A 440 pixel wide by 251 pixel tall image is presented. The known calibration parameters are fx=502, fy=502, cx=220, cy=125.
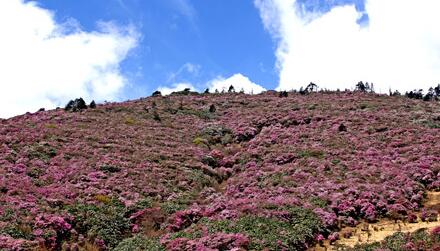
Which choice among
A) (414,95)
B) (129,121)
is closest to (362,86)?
(414,95)

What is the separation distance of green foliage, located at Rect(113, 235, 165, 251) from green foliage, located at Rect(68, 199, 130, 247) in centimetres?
105

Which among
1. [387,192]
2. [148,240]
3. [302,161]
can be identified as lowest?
[148,240]

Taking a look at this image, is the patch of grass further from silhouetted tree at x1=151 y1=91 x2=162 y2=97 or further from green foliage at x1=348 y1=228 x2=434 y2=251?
green foliage at x1=348 y1=228 x2=434 y2=251

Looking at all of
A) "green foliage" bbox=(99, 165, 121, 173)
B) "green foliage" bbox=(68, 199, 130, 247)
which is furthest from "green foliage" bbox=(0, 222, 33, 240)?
"green foliage" bbox=(99, 165, 121, 173)

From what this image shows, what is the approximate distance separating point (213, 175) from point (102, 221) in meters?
14.9

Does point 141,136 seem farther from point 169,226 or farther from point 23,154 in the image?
point 169,226

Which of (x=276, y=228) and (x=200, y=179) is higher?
(x=200, y=179)

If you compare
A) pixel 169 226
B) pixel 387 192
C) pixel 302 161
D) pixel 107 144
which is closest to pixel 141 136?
pixel 107 144

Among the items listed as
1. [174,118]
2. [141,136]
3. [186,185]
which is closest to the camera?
[186,185]

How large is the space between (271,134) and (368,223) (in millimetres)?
26140

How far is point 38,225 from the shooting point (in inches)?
1206

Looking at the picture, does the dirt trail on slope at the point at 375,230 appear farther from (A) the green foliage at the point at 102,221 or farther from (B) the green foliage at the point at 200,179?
(B) the green foliage at the point at 200,179

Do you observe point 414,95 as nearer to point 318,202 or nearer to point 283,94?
point 283,94

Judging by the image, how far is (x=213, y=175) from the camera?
45.9 meters
